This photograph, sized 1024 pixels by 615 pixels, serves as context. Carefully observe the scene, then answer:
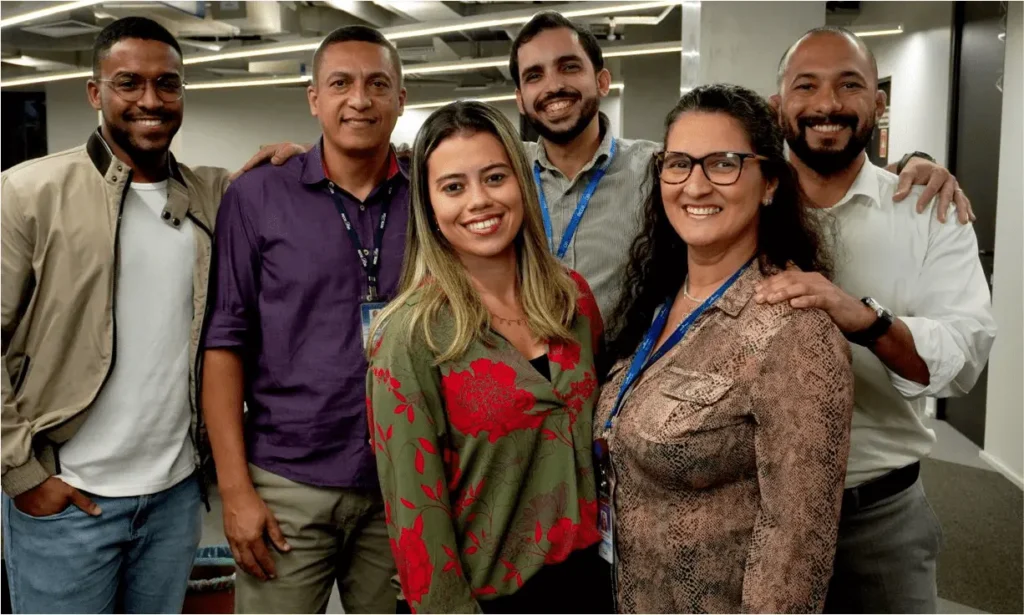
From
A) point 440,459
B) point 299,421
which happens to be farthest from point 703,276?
point 299,421

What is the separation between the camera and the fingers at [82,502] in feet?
6.57

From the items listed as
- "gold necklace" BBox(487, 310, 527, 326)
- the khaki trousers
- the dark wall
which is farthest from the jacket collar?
the dark wall

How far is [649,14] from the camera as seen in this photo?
8.24 metres

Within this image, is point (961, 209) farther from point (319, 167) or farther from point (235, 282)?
point (235, 282)

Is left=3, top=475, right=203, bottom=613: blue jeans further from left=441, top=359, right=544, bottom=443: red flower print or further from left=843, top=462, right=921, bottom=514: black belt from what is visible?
left=843, top=462, right=921, bottom=514: black belt

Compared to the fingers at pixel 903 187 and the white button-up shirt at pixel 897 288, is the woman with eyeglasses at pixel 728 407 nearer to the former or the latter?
the white button-up shirt at pixel 897 288

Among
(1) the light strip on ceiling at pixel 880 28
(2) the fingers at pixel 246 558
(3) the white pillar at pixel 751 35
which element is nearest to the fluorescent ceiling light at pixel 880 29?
(1) the light strip on ceiling at pixel 880 28

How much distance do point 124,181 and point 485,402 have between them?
3.94ft

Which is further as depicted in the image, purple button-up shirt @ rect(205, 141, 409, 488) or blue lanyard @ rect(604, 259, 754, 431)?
purple button-up shirt @ rect(205, 141, 409, 488)

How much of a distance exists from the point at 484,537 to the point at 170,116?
4.61 ft

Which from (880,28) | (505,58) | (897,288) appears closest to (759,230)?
(897,288)

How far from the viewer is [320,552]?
2.02 metres

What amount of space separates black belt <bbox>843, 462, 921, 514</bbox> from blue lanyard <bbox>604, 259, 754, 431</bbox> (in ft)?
2.22

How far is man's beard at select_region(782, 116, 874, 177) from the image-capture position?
6.52 ft
